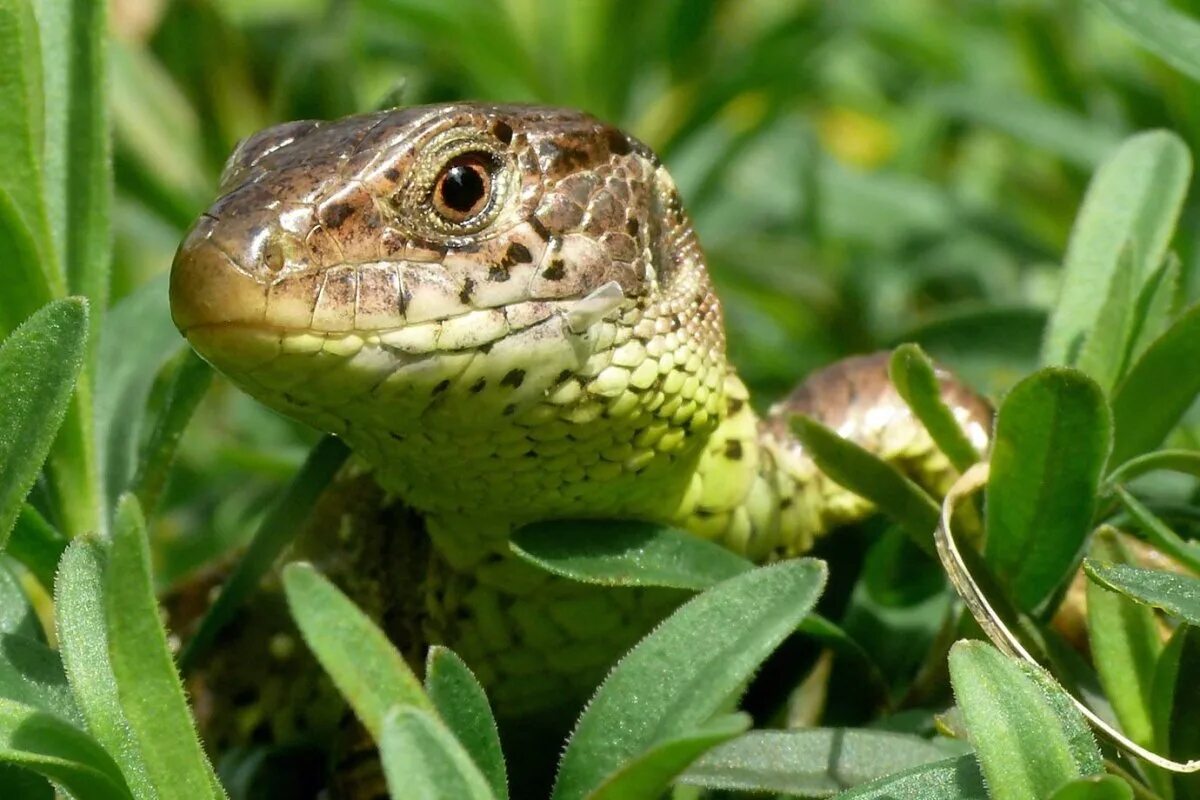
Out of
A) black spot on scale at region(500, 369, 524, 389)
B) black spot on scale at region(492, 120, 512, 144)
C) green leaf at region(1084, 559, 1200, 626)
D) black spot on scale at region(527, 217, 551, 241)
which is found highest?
black spot on scale at region(492, 120, 512, 144)

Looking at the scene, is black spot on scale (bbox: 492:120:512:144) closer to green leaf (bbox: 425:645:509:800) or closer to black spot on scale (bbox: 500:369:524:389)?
black spot on scale (bbox: 500:369:524:389)

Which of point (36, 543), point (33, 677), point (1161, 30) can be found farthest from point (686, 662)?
point (1161, 30)

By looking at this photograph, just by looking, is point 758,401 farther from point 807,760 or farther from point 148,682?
point 148,682

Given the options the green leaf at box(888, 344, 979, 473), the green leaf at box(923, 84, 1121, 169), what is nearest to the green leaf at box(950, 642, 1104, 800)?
the green leaf at box(888, 344, 979, 473)

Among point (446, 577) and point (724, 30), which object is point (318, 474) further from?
point (724, 30)

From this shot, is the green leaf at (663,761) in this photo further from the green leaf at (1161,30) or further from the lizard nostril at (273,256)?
the green leaf at (1161,30)

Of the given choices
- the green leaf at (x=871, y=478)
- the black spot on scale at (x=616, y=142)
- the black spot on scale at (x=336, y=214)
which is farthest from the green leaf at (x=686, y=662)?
the black spot on scale at (x=616, y=142)
